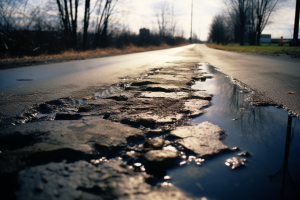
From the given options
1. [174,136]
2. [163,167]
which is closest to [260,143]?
[174,136]

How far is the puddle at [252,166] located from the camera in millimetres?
1070

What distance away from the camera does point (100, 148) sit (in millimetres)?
1455

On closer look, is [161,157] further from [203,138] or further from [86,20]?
[86,20]

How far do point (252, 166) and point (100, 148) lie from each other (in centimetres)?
101

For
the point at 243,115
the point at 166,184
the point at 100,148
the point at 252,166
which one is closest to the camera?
the point at 166,184

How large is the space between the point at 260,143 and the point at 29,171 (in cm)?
158

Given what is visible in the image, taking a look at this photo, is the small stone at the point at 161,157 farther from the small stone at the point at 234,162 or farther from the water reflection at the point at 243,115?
the water reflection at the point at 243,115

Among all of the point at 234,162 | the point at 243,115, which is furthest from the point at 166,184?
the point at 243,115

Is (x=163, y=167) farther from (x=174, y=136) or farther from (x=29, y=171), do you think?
(x=29, y=171)

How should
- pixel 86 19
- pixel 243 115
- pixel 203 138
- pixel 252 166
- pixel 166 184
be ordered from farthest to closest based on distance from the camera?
pixel 86 19 < pixel 243 115 < pixel 203 138 < pixel 252 166 < pixel 166 184

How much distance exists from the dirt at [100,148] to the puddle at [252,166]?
0.10 meters

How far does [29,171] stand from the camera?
43.8 inches

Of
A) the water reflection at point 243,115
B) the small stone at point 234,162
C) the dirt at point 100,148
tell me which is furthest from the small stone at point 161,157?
the water reflection at point 243,115

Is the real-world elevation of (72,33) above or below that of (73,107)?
above
